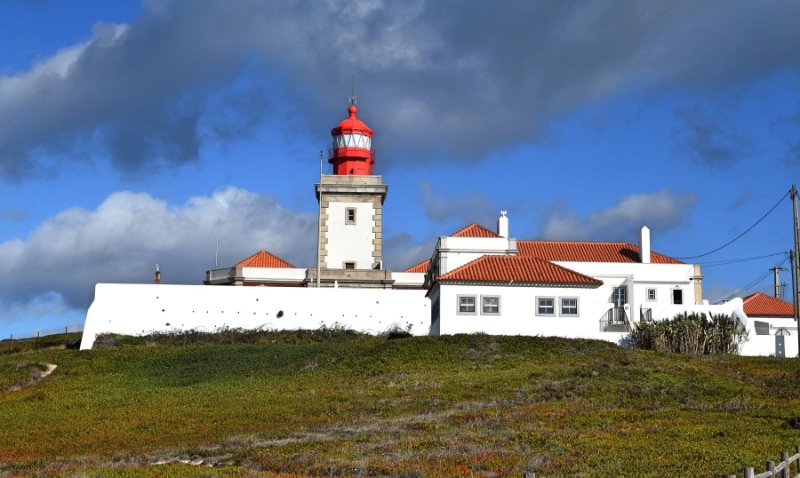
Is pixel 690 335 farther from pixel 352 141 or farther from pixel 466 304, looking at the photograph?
pixel 352 141

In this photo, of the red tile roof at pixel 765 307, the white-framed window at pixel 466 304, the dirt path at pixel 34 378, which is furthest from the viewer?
the red tile roof at pixel 765 307

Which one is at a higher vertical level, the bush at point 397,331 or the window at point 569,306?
the window at point 569,306

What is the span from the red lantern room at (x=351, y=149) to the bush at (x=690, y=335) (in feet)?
73.7

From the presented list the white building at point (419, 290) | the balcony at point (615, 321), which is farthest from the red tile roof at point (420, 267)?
the balcony at point (615, 321)

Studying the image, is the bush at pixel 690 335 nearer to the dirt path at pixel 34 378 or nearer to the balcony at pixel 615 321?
the balcony at pixel 615 321

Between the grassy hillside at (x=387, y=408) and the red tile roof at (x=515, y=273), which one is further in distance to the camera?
the red tile roof at (x=515, y=273)

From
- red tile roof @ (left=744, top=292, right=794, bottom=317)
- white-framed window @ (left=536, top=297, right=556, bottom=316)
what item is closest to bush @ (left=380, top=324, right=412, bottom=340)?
white-framed window @ (left=536, top=297, right=556, bottom=316)

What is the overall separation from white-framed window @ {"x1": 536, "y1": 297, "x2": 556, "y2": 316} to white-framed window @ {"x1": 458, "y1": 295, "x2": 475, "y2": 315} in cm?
277

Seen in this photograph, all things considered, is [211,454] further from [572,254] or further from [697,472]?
[572,254]

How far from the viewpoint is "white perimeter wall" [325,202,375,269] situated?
6119 cm

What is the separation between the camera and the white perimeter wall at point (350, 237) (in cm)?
6119

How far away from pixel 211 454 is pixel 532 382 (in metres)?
14.6

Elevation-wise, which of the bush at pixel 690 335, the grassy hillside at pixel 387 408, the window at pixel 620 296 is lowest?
the grassy hillside at pixel 387 408

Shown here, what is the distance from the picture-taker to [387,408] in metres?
31.4
